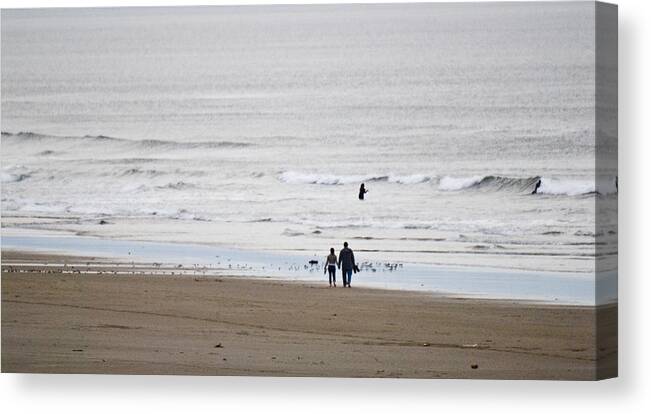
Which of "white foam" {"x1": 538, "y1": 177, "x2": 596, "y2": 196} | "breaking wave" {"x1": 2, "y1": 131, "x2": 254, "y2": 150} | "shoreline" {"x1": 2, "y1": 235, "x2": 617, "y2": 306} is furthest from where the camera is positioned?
"breaking wave" {"x1": 2, "y1": 131, "x2": 254, "y2": 150}

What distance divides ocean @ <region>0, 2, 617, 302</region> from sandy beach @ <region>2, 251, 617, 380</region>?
1.37 feet

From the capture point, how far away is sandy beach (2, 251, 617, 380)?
13562 mm

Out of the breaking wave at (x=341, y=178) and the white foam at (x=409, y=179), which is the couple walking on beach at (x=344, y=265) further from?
the white foam at (x=409, y=179)

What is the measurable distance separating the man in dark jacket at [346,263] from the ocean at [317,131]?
0.34 ft

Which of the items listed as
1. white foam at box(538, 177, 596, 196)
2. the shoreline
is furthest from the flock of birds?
white foam at box(538, 177, 596, 196)

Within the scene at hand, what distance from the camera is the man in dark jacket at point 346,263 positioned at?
1380 cm

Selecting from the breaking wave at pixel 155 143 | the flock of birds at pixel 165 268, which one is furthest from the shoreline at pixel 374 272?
the breaking wave at pixel 155 143

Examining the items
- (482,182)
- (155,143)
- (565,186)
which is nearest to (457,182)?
(482,182)

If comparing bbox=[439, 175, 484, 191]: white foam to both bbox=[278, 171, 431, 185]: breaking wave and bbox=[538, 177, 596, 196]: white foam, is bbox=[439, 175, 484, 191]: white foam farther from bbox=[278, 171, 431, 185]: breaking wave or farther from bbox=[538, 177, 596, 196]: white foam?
bbox=[538, 177, 596, 196]: white foam

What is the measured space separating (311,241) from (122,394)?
232 cm

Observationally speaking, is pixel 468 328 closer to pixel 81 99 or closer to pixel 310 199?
pixel 310 199

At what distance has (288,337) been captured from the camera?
1382 centimetres

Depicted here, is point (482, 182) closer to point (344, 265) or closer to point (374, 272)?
point (374, 272)

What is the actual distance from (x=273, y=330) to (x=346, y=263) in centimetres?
91
